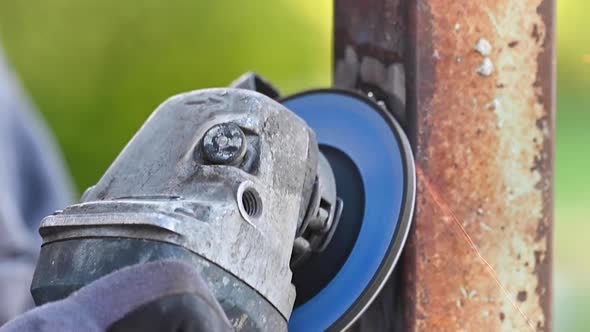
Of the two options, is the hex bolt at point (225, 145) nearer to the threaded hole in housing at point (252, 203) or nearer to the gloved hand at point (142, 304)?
the threaded hole in housing at point (252, 203)

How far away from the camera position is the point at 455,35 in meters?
1.37

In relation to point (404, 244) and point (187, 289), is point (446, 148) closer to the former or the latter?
point (404, 244)

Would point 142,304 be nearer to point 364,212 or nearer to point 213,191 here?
point 213,191

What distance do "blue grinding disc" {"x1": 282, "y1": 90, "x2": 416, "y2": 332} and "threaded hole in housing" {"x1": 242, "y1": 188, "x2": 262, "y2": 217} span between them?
201 millimetres

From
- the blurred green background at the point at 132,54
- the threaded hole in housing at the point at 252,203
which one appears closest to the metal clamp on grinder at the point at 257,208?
the threaded hole in housing at the point at 252,203

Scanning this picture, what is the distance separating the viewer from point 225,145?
1152mm

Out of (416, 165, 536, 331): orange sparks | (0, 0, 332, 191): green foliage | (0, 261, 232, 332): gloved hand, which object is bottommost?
(0, 0, 332, 191): green foliage

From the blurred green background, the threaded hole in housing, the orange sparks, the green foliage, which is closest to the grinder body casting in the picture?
the threaded hole in housing

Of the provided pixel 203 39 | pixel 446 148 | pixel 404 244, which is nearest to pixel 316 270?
pixel 404 244

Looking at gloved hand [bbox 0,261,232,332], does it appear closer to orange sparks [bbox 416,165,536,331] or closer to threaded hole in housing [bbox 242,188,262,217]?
threaded hole in housing [bbox 242,188,262,217]

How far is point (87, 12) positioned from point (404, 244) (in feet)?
14.0

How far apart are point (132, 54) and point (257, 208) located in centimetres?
433

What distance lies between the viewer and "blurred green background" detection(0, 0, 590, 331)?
17.1 ft

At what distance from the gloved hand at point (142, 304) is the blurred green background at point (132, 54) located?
4.12 m
